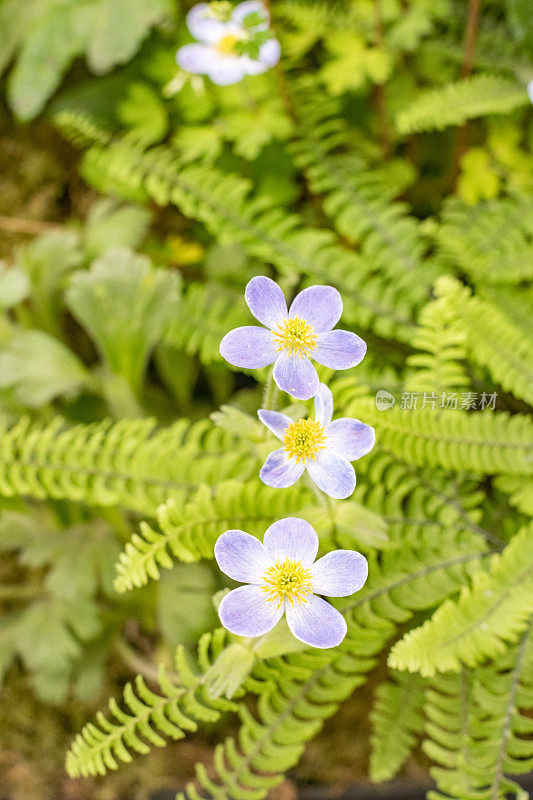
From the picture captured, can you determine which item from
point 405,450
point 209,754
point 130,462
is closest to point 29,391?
point 130,462

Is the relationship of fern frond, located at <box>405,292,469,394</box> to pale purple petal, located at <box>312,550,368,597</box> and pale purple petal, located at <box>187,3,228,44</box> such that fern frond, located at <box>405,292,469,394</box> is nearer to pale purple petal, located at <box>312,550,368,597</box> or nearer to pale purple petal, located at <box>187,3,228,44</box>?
pale purple petal, located at <box>312,550,368,597</box>

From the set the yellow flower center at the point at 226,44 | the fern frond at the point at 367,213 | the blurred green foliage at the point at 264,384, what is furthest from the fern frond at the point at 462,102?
the yellow flower center at the point at 226,44

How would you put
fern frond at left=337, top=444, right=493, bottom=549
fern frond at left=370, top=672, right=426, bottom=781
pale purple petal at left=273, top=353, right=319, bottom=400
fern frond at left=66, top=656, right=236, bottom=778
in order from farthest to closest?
fern frond at left=370, top=672, right=426, bottom=781
fern frond at left=337, top=444, right=493, bottom=549
fern frond at left=66, top=656, right=236, bottom=778
pale purple petal at left=273, top=353, right=319, bottom=400

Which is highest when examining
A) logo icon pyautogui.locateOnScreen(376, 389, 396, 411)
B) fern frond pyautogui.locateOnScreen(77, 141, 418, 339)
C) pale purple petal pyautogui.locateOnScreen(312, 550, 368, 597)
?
fern frond pyautogui.locateOnScreen(77, 141, 418, 339)

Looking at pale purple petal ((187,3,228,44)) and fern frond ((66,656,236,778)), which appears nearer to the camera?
fern frond ((66,656,236,778))

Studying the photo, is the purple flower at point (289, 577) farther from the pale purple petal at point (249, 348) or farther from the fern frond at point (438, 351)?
the fern frond at point (438, 351)

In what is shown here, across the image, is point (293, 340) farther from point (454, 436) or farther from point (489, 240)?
point (489, 240)

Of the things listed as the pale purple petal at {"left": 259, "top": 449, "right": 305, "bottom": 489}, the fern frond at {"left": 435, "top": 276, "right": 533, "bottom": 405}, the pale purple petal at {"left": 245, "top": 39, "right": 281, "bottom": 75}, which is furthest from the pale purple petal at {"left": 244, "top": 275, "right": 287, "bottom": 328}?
the pale purple petal at {"left": 245, "top": 39, "right": 281, "bottom": 75}

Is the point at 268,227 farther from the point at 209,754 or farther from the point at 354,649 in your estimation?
the point at 209,754
